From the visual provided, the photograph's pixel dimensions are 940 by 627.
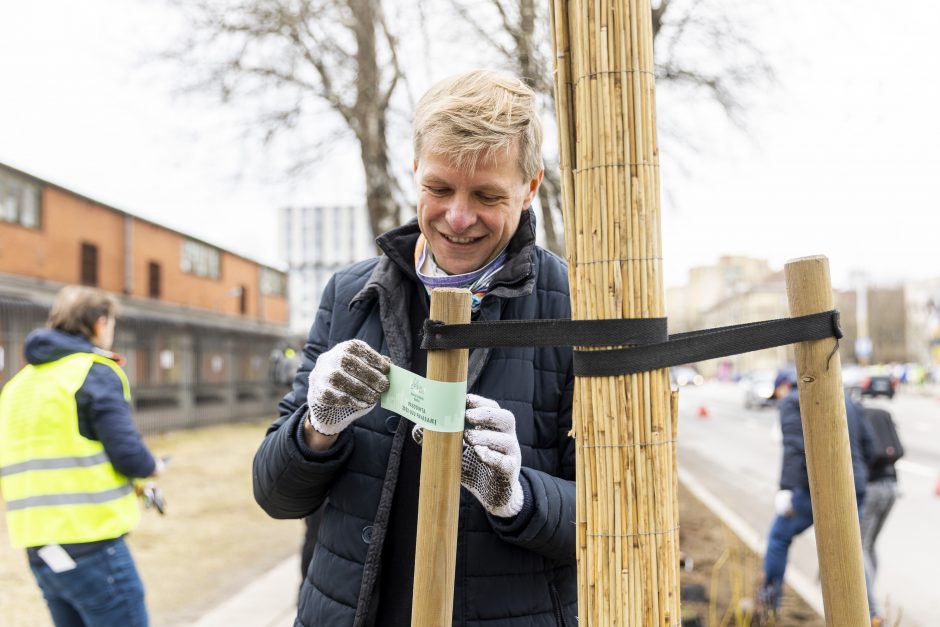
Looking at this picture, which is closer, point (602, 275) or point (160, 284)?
point (602, 275)

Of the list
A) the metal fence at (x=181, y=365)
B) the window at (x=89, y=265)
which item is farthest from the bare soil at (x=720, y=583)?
the window at (x=89, y=265)

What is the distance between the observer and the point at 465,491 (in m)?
1.43

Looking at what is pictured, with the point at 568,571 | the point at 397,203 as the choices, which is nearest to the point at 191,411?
the point at 397,203

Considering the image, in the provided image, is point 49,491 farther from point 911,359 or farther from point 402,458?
point 911,359

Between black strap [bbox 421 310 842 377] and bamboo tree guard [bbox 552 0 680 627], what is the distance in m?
0.02

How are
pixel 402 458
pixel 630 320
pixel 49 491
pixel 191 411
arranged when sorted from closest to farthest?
pixel 630 320 < pixel 402 458 < pixel 49 491 < pixel 191 411

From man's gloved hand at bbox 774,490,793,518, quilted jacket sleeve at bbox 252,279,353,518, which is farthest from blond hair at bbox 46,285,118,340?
man's gloved hand at bbox 774,490,793,518

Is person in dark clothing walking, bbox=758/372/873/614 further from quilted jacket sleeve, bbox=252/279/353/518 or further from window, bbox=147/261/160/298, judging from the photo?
window, bbox=147/261/160/298

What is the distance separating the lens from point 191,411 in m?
22.2

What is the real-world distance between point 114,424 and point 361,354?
2.41 m

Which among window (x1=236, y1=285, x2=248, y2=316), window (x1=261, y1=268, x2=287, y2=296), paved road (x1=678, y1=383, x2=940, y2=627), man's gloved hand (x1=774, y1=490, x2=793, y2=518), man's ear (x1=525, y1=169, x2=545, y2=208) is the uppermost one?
window (x1=261, y1=268, x2=287, y2=296)

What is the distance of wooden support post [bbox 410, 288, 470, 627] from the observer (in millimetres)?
1119

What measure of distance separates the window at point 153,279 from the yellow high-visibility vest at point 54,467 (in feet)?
77.0

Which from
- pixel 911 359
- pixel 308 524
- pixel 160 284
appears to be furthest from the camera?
pixel 911 359
